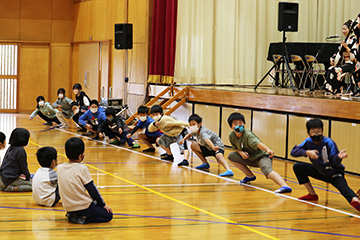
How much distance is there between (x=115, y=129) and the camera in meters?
9.94

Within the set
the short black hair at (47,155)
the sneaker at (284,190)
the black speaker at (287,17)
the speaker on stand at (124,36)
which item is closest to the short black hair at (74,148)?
the short black hair at (47,155)

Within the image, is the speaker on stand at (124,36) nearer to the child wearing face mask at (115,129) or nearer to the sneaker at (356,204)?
the child wearing face mask at (115,129)

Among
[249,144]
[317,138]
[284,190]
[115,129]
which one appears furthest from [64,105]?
[317,138]

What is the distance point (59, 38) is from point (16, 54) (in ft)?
4.56

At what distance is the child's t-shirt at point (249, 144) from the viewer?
6.36 metres

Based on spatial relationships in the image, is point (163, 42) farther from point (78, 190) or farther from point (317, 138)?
point (78, 190)

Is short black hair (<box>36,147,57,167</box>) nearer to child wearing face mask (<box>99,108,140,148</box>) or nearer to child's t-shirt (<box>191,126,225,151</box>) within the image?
child's t-shirt (<box>191,126,225,151</box>)

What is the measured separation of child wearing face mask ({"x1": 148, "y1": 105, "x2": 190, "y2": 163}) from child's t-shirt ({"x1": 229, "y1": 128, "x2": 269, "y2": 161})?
1561mm

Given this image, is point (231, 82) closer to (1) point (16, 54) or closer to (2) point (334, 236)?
(1) point (16, 54)

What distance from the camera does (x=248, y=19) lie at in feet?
43.4

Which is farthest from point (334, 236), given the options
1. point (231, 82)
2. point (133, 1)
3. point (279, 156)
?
point (133, 1)

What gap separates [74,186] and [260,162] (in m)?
2.51

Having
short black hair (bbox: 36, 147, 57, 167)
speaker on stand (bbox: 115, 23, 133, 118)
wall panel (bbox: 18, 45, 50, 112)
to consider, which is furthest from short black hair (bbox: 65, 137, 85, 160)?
wall panel (bbox: 18, 45, 50, 112)

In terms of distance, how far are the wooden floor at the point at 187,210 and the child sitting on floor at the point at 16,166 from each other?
4.5 inches
